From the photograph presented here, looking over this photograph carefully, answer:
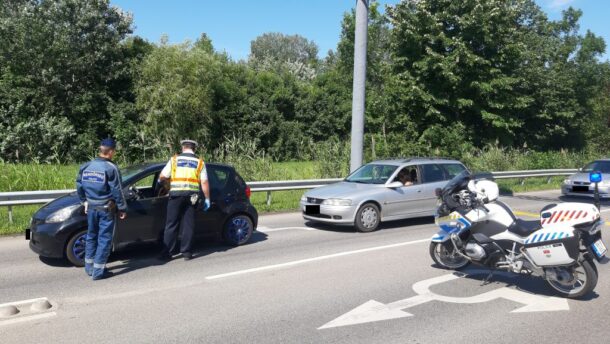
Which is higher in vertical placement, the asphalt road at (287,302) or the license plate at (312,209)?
the license plate at (312,209)

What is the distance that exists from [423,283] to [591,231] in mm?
2043

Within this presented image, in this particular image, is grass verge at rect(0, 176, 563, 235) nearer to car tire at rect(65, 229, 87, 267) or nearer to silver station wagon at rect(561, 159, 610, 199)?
silver station wagon at rect(561, 159, 610, 199)

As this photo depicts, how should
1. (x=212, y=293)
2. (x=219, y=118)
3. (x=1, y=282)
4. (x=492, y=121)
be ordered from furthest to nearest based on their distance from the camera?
(x=219, y=118), (x=492, y=121), (x=1, y=282), (x=212, y=293)

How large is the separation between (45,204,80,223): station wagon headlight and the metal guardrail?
3658 millimetres

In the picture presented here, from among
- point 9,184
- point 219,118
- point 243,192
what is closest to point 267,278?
point 243,192

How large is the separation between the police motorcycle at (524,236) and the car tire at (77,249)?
4.95 meters

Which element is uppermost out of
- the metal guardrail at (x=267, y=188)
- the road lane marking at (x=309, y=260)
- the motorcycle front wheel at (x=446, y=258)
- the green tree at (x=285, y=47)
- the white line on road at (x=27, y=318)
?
the green tree at (x=285, y=47)

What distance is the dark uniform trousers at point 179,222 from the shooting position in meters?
7.43

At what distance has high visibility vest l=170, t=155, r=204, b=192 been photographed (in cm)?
742

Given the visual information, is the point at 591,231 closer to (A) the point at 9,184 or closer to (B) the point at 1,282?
(B) the point at 1,282

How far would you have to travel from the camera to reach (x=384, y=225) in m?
11.3

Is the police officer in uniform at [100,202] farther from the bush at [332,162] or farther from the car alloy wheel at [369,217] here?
the bush at [332,162]

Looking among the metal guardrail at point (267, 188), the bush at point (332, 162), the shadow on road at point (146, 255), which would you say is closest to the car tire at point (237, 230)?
the shadow on road at point (146, 255)

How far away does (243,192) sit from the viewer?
8930mm
